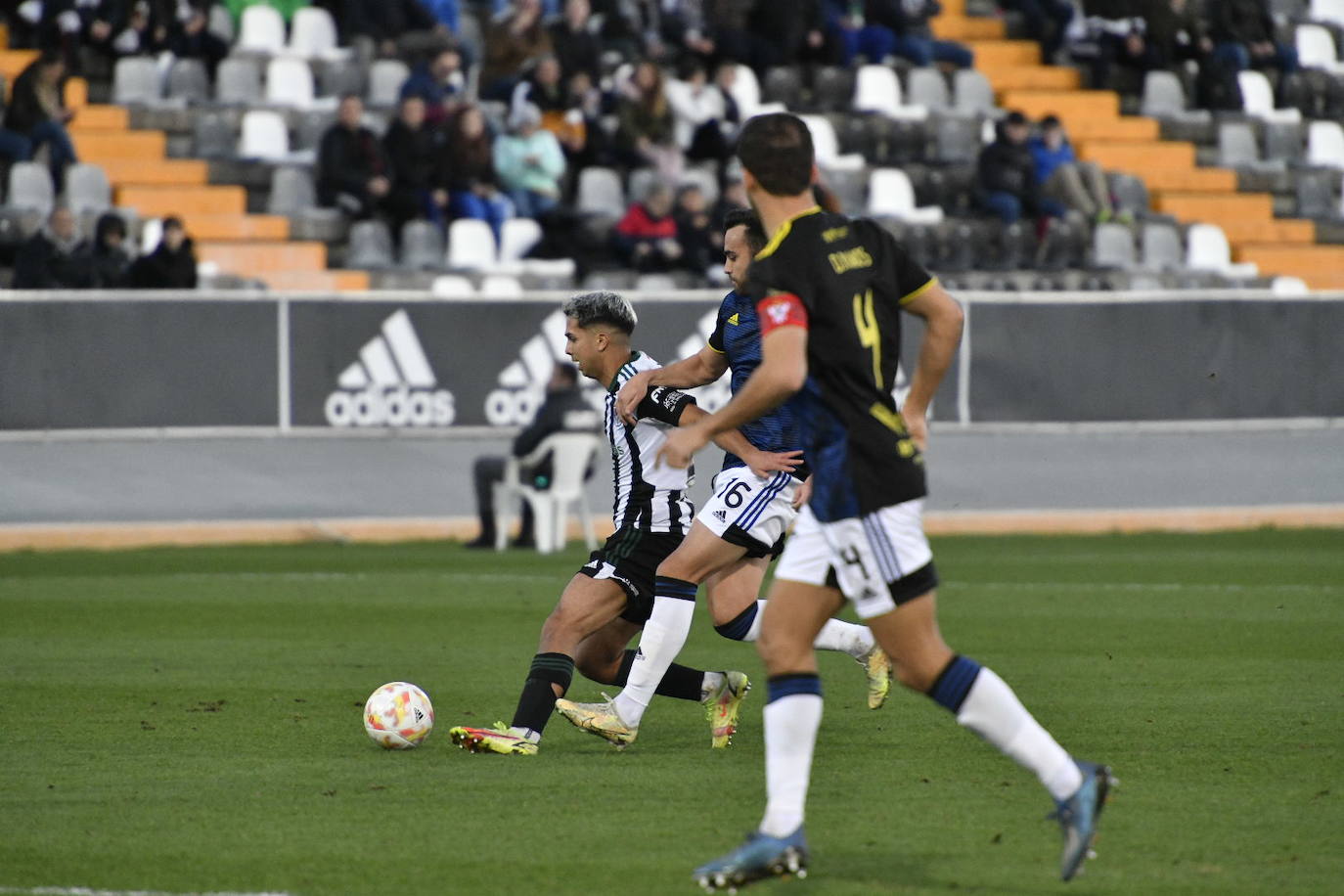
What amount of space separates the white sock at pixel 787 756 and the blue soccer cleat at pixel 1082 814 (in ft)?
2.38

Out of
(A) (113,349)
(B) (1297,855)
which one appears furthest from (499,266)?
(B) (1297,855)

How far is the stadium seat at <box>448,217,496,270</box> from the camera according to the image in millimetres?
20688

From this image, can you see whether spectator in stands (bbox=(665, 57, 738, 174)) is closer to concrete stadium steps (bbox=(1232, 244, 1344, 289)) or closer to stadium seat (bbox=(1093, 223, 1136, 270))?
stadium seat (bbox=(1093, 223, 1136, 270))

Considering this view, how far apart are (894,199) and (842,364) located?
17511 millimetres

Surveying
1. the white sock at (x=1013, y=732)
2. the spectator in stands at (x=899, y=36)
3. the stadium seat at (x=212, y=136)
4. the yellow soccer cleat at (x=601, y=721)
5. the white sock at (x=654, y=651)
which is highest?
the spectator in stands at (x=899, y=36)

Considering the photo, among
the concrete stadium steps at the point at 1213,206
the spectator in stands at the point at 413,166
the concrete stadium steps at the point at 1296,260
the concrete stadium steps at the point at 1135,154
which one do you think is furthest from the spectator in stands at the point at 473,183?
the concrete stadium steps at the point at 1296,260

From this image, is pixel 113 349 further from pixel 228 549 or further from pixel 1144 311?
pixel 1144 311

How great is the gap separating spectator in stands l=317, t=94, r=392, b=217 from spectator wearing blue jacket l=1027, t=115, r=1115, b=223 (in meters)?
7.98

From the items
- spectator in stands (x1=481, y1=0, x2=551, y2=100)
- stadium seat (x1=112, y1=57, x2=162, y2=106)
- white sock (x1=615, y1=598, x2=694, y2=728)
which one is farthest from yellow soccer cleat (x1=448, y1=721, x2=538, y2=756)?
spectator in stands (x1=481, y1=0, x2=551, y2=100)

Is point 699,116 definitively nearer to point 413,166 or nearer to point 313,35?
point 413,166

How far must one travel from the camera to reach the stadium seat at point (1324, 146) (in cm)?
2658

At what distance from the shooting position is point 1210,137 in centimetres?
2645

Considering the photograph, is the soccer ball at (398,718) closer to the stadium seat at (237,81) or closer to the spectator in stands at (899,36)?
the stadium seat at (237,81)

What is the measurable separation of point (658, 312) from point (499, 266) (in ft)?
8.47
